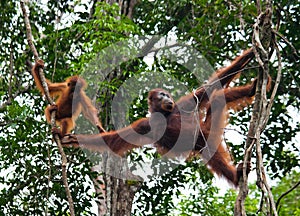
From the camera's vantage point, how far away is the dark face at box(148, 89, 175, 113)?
16.0 ft

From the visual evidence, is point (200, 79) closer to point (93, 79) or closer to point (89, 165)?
point (93, 79)

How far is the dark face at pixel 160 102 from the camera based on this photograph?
4875mm

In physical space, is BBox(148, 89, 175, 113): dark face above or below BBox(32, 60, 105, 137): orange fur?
below

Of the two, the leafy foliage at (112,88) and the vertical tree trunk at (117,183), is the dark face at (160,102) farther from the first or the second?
the vertical tree trunk at (117,183)

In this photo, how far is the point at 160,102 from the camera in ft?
16.2

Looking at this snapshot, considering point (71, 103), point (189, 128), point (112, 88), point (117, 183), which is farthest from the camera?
point (117, 183)

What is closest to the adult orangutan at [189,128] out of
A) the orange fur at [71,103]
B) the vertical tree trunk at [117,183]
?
the orange fur at [71,103]

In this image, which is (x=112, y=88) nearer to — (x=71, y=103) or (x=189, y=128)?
(x=71, y=103)

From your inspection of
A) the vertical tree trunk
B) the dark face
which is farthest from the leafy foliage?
the dark face

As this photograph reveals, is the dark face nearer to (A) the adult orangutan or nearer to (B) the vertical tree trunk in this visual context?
(A) the adult orangutan

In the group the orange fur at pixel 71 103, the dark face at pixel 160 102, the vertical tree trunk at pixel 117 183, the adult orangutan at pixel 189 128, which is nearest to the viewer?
the adult orangutan at pixel 189 128

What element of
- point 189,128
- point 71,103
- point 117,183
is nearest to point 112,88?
point 71,103

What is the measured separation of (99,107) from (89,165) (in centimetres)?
97

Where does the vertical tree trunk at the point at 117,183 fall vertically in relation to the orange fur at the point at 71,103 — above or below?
below
